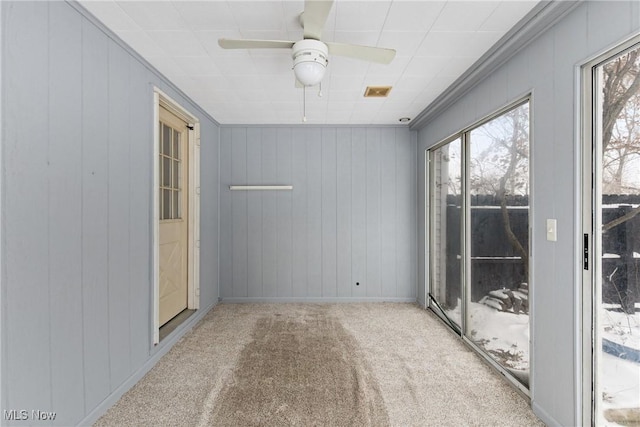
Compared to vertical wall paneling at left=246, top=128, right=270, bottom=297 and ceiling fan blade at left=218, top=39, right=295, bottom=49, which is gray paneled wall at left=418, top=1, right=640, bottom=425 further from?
vertical wall paneling at left=246, top=128, right=270, bottom=297

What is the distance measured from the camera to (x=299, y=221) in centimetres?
422

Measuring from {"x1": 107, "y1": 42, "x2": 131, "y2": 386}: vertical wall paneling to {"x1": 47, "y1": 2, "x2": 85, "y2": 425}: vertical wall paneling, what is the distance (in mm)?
268

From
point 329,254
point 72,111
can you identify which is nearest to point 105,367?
point 72,111

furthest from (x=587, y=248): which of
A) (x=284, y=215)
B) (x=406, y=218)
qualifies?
(x=284, y=215)

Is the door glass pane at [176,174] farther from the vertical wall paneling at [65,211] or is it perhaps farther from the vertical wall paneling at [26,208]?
the vertical wall paneling at [26,208]

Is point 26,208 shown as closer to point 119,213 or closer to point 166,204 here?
point 119,213

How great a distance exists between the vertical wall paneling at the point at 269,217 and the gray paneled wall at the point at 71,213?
72.7 inches

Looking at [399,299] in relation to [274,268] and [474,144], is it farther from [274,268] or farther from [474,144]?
[474,144]

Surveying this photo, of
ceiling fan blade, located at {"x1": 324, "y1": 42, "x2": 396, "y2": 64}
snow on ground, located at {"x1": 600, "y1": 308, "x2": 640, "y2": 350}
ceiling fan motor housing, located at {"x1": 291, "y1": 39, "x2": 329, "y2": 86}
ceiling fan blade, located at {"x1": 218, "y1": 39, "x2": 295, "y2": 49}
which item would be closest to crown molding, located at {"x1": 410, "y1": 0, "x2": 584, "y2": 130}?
ceiling fan blade, located at {"x1": 324, "y1": 42, "x2": 396, "y2": 64}

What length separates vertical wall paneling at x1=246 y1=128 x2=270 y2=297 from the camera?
418cm

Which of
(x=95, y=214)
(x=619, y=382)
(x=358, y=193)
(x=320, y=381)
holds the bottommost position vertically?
(x=320, y=381)

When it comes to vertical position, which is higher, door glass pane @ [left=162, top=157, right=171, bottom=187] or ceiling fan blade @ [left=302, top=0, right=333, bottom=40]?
ceiling fan blade @ [left=302, top=0, right=333, bottom=40]

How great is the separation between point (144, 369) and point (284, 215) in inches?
93.3

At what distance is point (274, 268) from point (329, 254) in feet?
2.58
